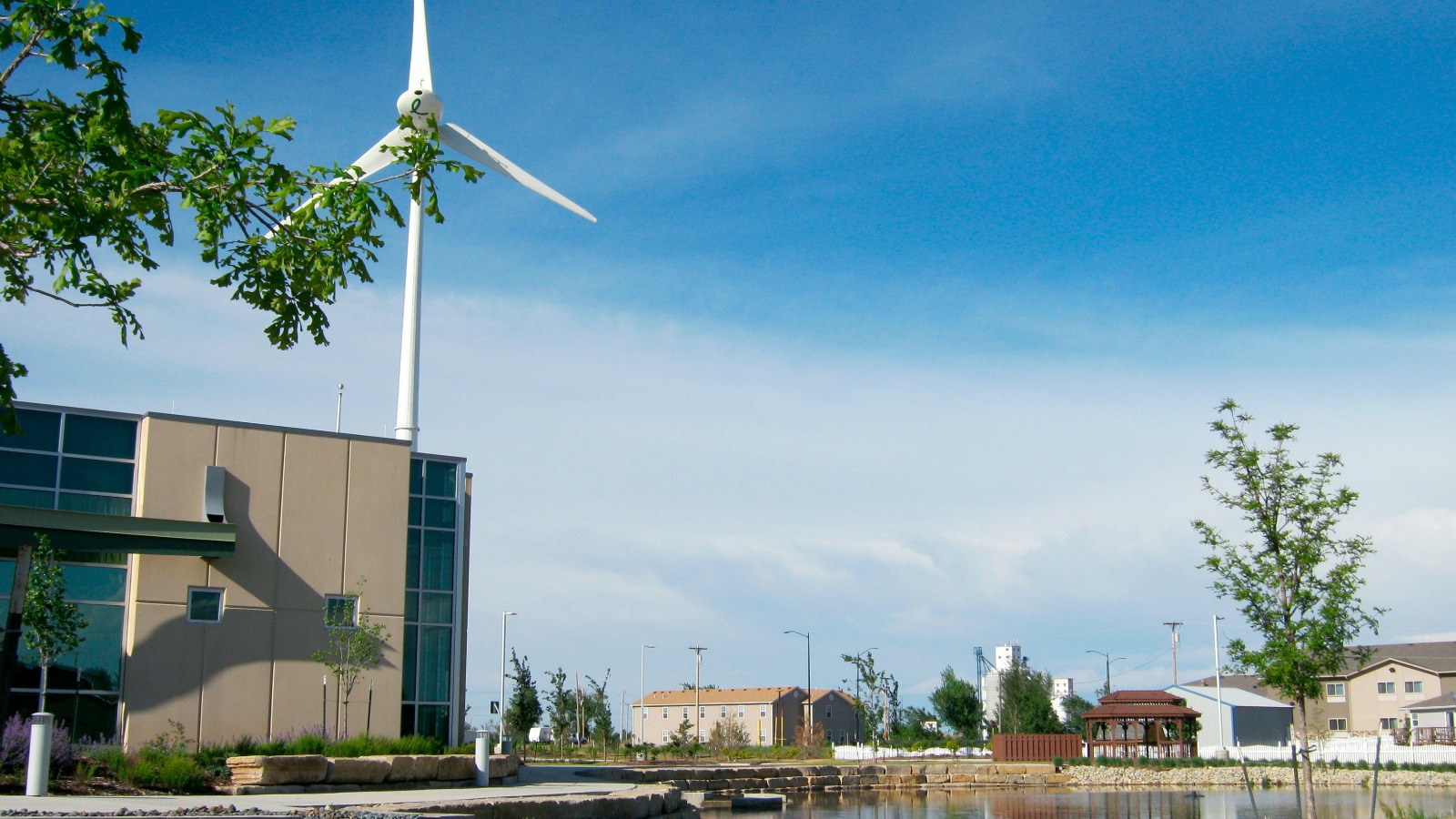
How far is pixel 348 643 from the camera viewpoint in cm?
2670

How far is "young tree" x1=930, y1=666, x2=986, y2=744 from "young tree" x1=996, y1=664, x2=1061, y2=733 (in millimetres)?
1770

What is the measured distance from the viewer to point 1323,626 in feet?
63.0

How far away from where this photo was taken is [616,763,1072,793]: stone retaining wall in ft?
127

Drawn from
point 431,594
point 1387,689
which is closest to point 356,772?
point 431,594

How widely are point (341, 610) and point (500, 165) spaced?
18647 mm

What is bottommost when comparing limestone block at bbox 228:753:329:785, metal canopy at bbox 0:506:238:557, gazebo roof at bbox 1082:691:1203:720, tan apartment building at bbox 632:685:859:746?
tan apartment building at bbox 632:685:859:746

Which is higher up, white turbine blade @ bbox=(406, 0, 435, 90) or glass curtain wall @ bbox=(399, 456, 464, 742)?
white turbine blade @ bbox=(406, 0, 435, 90)

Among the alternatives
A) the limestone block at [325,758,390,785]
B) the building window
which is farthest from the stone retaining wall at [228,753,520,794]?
the building window

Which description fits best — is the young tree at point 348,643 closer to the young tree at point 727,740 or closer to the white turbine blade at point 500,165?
the white turbine blade at point 500,165

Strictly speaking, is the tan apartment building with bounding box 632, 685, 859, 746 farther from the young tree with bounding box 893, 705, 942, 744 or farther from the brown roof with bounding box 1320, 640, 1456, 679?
the brown roof with bounding box 1320, 640, 1456, 679

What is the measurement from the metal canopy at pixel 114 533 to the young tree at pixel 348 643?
2732 millimetres

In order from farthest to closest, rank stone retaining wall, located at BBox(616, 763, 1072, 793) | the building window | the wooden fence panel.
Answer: the wooden fence panel
stone retaining wall, located at BBox(616, 763, 1072, 793)
the building window

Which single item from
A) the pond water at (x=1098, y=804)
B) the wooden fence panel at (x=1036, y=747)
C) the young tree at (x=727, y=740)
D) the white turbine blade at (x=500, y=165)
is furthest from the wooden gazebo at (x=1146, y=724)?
the white turbine blade at (x=500, y=165)

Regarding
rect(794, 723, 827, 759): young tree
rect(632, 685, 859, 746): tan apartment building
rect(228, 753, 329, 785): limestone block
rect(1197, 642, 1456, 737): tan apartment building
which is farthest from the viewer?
rect(632, 685, 859, 746): tan apartment building
